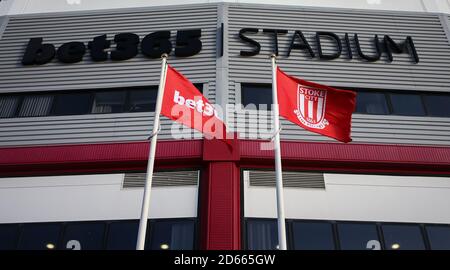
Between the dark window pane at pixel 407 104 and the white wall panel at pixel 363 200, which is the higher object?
the dark window pane at pixel 407 104

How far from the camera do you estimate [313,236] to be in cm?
1122

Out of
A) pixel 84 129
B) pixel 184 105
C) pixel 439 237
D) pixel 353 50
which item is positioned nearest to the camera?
pixel 184 105

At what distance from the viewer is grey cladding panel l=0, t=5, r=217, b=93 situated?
581 inches

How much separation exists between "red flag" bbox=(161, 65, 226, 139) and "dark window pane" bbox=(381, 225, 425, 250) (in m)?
5.86

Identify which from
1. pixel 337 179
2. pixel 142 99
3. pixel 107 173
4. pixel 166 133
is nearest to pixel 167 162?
pixel 166 133

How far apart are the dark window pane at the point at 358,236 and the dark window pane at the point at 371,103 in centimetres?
444

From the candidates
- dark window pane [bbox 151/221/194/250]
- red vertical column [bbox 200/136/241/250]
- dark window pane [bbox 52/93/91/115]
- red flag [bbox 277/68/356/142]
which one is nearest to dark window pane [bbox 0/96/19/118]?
dark window pane [bbox 52/93/91/115]

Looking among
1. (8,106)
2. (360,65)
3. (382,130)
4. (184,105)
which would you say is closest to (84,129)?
(8,106)

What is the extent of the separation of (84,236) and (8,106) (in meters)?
6.28

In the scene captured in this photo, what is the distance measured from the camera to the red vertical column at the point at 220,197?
10.7 m

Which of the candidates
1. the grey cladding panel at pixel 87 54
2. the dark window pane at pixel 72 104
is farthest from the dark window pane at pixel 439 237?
the dark window pane at pixel 72 104

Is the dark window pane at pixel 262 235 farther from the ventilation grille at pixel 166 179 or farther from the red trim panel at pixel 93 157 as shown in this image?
the red trim panel at pixel 93 157

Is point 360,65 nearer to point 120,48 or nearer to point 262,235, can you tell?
point 262,235
